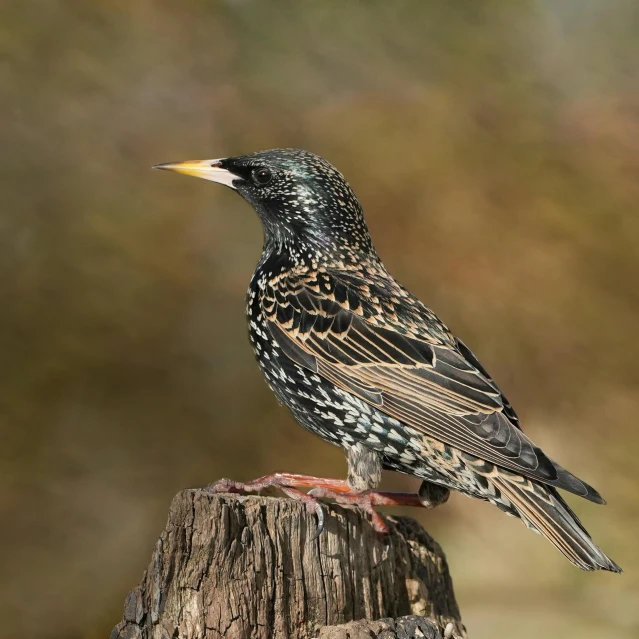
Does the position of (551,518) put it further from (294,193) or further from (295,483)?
(294,193)

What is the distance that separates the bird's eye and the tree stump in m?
1.72

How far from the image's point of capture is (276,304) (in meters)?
4.82

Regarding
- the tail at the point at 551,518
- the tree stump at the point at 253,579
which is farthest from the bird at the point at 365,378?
the tree stump at the point at 253,579

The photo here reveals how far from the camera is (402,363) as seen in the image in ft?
14.8

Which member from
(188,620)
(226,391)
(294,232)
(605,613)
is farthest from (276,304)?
(605,613)

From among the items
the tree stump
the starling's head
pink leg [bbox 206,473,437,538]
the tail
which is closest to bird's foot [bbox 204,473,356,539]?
pink leg [bbox 206,473,437,538]

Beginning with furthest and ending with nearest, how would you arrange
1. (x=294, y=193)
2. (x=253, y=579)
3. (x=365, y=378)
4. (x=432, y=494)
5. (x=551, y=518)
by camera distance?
(x=294, y=193) → (x=432, y=494) → (x=365, y=378) → (x=551, y=518) → (x=253, y=579)

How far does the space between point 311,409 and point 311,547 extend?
696mm

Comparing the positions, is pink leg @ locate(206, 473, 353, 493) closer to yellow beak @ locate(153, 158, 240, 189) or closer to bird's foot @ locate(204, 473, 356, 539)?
bird's foot @ locate(204, 473, 356, 539)

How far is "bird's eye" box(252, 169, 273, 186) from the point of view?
5.08 metres

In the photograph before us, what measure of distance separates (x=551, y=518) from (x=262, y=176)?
7.24 ft

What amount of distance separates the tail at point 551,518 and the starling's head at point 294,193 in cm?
151

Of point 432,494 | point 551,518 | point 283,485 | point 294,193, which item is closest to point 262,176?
point 294,193

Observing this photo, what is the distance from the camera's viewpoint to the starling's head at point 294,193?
16.6 ft
